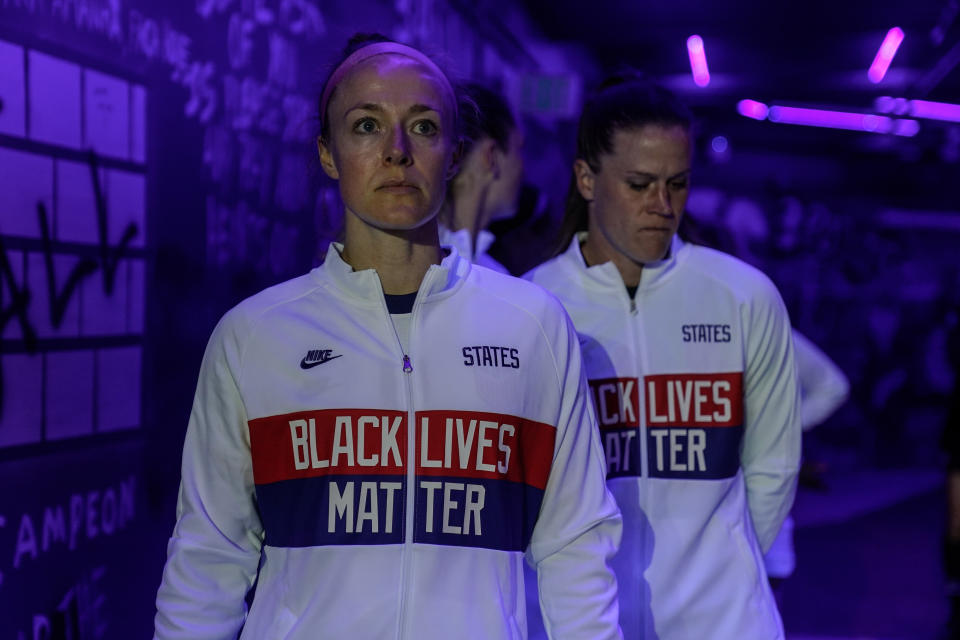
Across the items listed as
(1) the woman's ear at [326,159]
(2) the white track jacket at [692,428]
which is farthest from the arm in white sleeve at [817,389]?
(1) the woman's ear at [326,159]

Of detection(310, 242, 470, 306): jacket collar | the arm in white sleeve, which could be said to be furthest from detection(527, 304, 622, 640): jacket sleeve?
the arm in white sleeve

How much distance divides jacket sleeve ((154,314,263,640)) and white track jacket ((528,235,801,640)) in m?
0.84

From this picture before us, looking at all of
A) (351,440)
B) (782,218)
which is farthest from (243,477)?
(782,218)

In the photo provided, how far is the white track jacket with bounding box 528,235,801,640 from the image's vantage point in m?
2.23

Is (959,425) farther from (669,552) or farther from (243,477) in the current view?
(243,477)

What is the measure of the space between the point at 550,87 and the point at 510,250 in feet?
13.5

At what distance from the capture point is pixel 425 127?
1.80 metres

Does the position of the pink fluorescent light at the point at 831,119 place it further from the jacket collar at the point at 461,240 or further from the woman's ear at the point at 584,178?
the woman's ear at the point at 584,178

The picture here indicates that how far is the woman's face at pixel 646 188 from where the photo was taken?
2.35 metres

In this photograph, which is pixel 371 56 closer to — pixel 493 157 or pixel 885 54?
pixel 493 157

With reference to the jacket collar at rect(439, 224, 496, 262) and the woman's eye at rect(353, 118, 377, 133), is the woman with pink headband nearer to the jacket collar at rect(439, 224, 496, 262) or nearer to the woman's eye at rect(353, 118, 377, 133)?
the woman's eye at rect(353, 118, 377, 133)

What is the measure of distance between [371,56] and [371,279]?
0.39m

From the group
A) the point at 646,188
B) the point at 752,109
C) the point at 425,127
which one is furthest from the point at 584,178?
the point at 752,109

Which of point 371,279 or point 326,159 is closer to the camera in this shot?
point 371,279
